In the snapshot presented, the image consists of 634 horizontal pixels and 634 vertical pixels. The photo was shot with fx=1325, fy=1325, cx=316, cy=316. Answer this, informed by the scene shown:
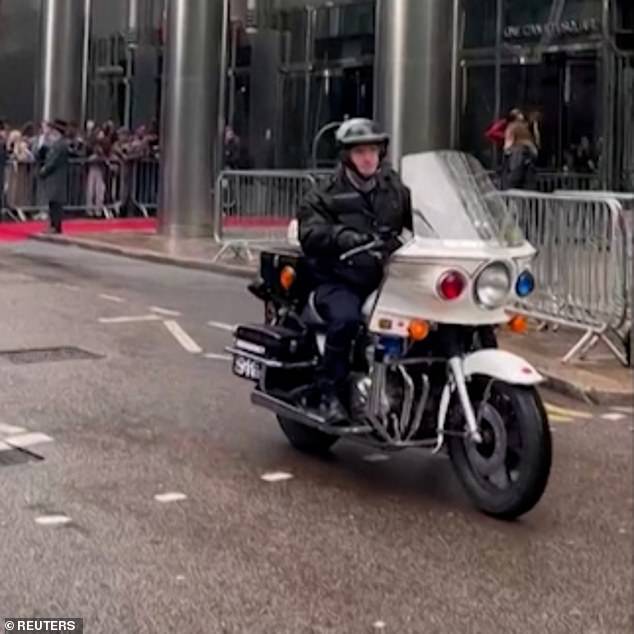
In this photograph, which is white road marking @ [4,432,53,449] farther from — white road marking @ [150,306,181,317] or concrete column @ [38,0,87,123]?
concrete column @ [38,0,87,123]

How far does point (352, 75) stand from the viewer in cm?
2773

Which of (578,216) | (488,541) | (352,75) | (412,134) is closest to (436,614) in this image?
(488,541)

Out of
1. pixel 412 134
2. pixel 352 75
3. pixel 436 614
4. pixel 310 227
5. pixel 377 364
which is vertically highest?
pixel 352 75

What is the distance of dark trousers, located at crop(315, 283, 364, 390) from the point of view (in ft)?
22.4

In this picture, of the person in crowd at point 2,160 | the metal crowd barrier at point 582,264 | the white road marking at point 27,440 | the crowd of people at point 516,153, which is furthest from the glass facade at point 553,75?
the white road marking at point 27,440

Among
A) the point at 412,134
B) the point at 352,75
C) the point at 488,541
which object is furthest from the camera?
the point at 352,75

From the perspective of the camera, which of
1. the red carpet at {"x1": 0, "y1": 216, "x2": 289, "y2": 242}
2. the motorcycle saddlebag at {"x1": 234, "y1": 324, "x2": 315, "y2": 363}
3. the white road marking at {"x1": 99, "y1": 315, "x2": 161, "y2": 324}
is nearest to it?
the motorcycle saddlebag at {"x1": 234, "y1": 324, "x2": 315, "y2": 363}

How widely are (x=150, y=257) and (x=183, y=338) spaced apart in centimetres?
776

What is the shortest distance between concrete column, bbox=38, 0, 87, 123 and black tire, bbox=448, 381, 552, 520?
2801 centimetres

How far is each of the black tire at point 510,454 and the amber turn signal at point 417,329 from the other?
380mm

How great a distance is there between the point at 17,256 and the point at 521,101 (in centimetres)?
956

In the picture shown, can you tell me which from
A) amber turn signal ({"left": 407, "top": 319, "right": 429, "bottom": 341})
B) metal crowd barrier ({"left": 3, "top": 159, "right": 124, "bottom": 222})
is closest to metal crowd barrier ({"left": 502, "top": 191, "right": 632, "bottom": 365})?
amber turn signal ({"left": 407, "top": 319, "right": 429, "bottom": 341})

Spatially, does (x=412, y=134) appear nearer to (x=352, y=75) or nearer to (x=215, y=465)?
(x=352, y=75)

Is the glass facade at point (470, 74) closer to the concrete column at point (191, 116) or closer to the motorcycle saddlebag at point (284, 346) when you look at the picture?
the concrete column at point (191, 116)
